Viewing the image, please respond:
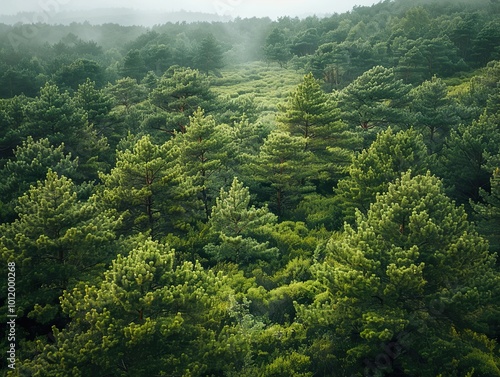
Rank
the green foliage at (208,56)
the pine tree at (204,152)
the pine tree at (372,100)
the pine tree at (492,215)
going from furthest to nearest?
the green foliage at (208,56), the pine tree at (372,100), the pine tree at (204,152), the pine tree at (492,215)

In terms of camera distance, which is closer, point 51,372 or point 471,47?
point 51,372

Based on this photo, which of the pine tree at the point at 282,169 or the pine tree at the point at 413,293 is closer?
the pine tree at the point at 413,293

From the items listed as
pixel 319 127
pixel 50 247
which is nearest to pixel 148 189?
pixel 50 247

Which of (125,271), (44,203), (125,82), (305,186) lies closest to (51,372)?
(125,271)

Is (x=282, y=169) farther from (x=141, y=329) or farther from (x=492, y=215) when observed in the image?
(x=141, y=329)

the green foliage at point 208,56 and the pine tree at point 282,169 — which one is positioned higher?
the green foliage at point 208,56

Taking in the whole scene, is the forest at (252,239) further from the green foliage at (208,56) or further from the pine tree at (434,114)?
the green foliage at (208,56)

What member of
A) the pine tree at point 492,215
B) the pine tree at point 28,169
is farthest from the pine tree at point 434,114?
the pine tree at point 28,169

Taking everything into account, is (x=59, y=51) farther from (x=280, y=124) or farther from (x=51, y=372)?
(x=51, y=372)

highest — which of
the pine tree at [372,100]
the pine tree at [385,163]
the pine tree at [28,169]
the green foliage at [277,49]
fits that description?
the green foliage at [277,49]
